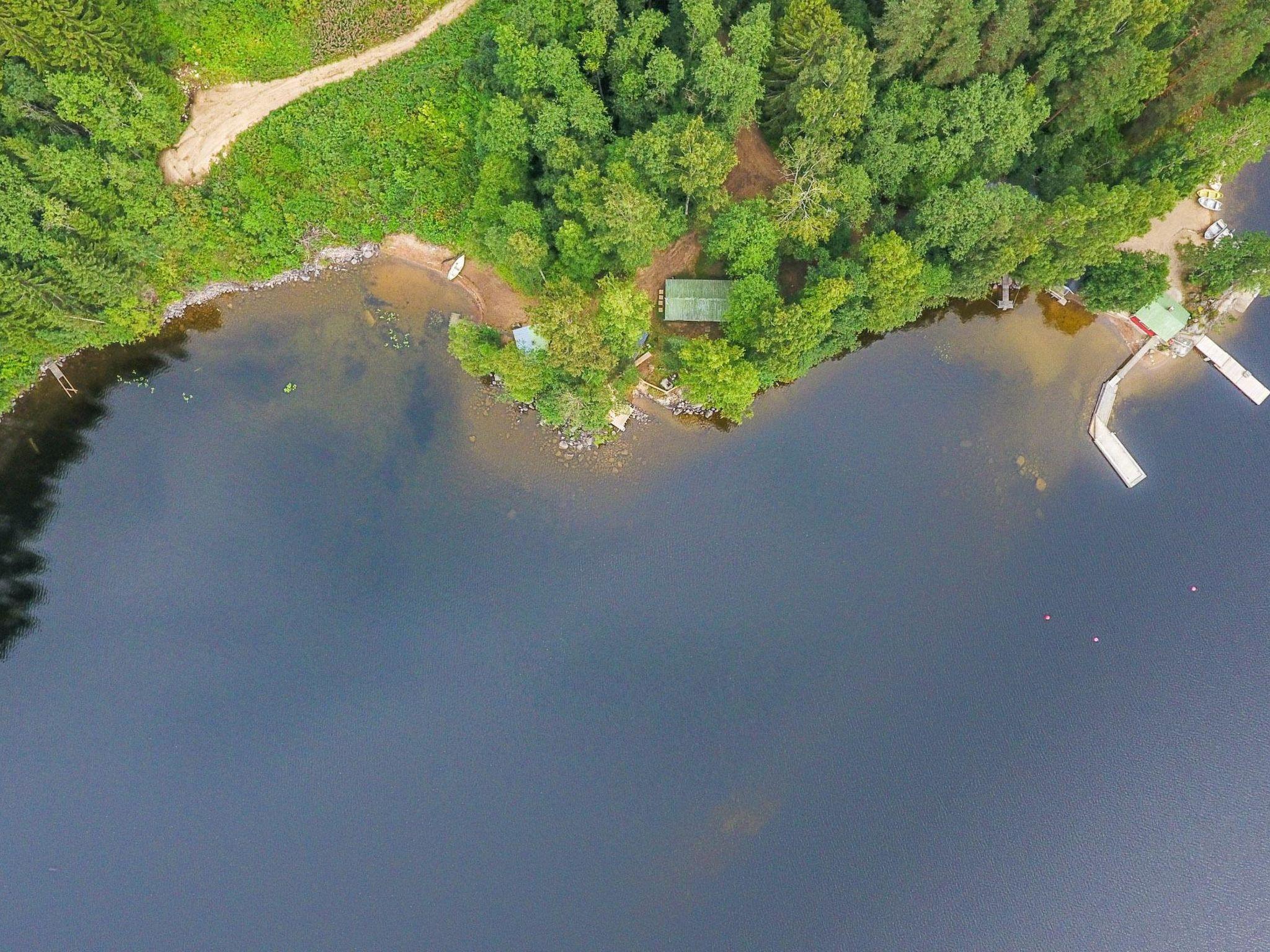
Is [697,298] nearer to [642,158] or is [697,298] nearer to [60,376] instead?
[642,158]

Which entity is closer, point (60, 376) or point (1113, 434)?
point (60, 376)

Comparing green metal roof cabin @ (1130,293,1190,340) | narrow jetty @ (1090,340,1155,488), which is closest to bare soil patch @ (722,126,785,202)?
green metal roof cabin @ (1130,293,1190,340)

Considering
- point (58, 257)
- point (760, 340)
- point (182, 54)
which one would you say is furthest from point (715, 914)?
point (182, 54)

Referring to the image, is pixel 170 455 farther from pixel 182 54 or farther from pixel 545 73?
pixel 545 73

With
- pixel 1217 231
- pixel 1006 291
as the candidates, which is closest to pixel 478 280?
pixel 1006 291

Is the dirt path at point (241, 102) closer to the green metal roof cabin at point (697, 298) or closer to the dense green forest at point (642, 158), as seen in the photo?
the dense green forest at point (642, 158)

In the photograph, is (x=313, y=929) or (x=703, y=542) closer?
(x=313, y=929)
